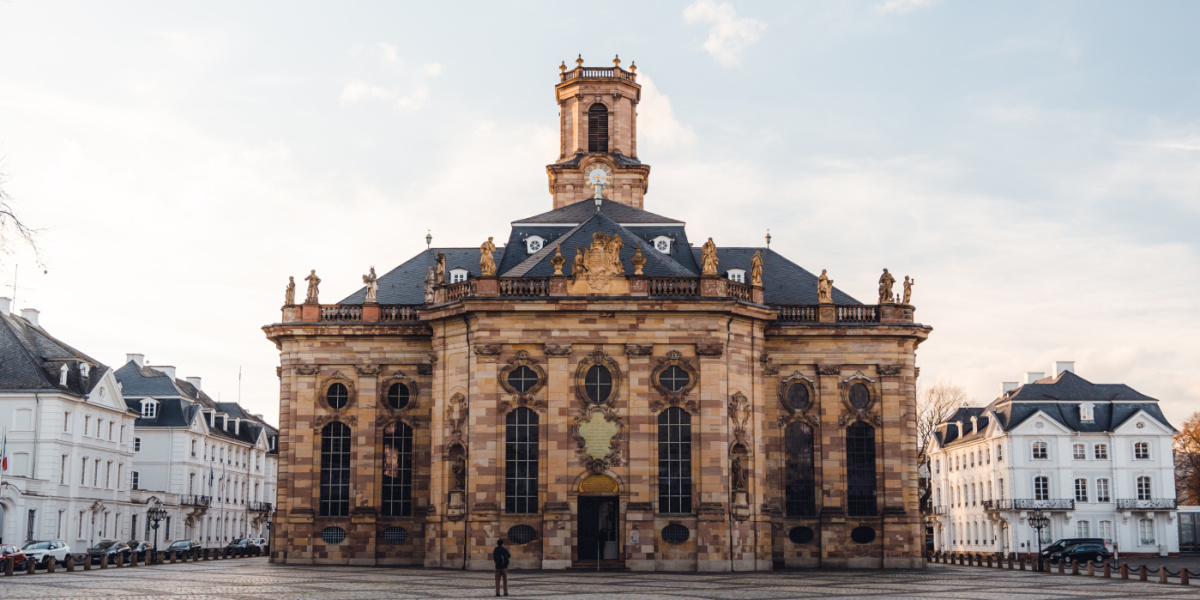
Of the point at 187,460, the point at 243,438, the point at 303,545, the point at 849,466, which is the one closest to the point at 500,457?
the point at 303,545

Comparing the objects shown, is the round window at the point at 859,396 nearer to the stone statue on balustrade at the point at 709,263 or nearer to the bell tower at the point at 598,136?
the stone statue on balustrade at the point at 709,263

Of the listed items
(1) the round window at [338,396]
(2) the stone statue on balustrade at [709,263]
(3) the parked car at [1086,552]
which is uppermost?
(2) the stone statue on balustrade at [709,263]

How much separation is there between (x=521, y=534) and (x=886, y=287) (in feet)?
62.7

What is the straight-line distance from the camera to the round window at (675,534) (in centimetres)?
4528

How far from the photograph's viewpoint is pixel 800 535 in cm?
5056

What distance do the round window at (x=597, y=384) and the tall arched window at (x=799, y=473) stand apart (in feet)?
29.8

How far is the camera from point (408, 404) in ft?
168

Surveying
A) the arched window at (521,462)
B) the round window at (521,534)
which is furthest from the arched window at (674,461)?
the round window at (521,534)

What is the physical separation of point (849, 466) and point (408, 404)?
1853cm

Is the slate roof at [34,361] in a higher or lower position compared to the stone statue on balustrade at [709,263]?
lower

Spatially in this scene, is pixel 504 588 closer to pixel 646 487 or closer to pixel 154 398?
pixel 646 487

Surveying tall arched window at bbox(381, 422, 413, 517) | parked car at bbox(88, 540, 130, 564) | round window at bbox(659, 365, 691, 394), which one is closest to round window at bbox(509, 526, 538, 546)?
tall arched window at bbox(381, 422, 413, 517)

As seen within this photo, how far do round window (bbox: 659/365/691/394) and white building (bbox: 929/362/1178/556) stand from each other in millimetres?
39215

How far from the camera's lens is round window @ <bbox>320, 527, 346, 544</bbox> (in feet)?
165
